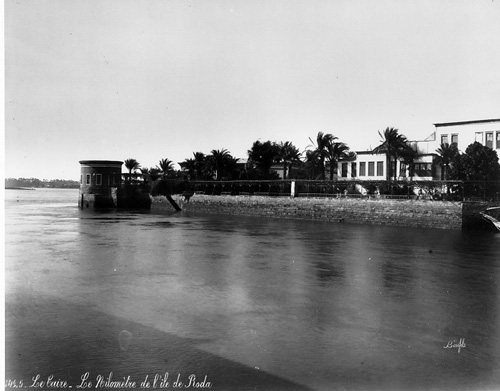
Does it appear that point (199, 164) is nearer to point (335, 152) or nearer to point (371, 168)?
point (335, 152)

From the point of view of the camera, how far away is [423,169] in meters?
46.8

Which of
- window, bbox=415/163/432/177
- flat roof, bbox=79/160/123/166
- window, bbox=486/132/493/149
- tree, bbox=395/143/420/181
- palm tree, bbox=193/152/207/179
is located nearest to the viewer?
window, bbox=486/132/493/149

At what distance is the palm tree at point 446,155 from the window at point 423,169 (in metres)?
1.72

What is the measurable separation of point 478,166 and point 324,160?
64.6 ft

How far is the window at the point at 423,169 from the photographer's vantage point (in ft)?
152

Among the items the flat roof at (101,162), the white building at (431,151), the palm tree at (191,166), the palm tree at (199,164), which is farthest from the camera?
the palm tree at (191,166)

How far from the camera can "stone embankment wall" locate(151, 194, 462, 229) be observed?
30.0 meters

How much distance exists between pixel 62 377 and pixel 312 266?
32.5 feet

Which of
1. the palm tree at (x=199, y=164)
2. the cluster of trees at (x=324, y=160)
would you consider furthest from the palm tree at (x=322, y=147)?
the palm tree at (x=199, y=164)

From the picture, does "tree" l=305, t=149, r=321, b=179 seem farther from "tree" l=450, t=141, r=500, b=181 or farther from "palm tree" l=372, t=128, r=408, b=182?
"tree" l=450, t=141, r=500, b=181

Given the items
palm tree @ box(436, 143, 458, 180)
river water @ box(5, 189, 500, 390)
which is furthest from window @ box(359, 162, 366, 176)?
river water @ box(5, 189, 500, 390)

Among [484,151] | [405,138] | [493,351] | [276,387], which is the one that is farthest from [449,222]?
[276,387]

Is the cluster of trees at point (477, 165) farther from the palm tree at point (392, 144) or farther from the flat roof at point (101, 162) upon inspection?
the flat roof at point (101, 162)

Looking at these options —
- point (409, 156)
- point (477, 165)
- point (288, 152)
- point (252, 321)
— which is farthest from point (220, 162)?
point (252, 321)
